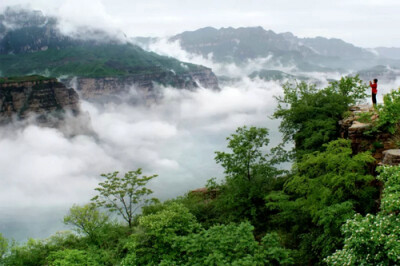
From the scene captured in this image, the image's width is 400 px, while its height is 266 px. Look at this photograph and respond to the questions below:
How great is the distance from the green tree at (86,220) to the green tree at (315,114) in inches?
1078

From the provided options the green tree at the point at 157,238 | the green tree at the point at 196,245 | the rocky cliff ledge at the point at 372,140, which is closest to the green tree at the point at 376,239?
the green tree at the point at 196,245

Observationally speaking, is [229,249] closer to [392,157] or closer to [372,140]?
[392,157]

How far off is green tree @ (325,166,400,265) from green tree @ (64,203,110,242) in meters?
32.9

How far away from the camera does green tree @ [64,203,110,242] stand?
42169 millimetres

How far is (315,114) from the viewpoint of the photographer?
36.5 m

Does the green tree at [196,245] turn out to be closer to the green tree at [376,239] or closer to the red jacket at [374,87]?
the green tree at [376,239]

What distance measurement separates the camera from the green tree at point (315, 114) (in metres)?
32.8

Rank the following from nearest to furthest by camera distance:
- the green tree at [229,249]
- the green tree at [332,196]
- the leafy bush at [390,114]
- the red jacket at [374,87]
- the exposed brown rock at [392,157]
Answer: the green tree at [229,249]
the green tree at [332,196]
the exposed brown rock at [392,157]
the leafy bush at [390,114]
the red jacket at [374,87]

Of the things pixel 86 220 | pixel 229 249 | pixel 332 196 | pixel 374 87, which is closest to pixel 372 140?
pixel 332 196

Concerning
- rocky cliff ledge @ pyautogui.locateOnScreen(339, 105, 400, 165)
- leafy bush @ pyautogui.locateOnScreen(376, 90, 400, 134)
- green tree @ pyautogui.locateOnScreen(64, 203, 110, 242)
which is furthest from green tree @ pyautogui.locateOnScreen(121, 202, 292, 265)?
green tree @ pyautogui.locateOnScreen(64, 203, 110, 242)

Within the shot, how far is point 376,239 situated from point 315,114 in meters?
23.7

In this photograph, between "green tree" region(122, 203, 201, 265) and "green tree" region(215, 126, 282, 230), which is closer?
"green tree" region(122, 203, 201, 265)

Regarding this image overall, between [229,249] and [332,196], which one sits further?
[332,196]

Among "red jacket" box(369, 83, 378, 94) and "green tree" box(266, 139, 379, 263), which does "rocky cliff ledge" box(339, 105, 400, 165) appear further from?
"red jacket" box(369, 83, 378, 94)
